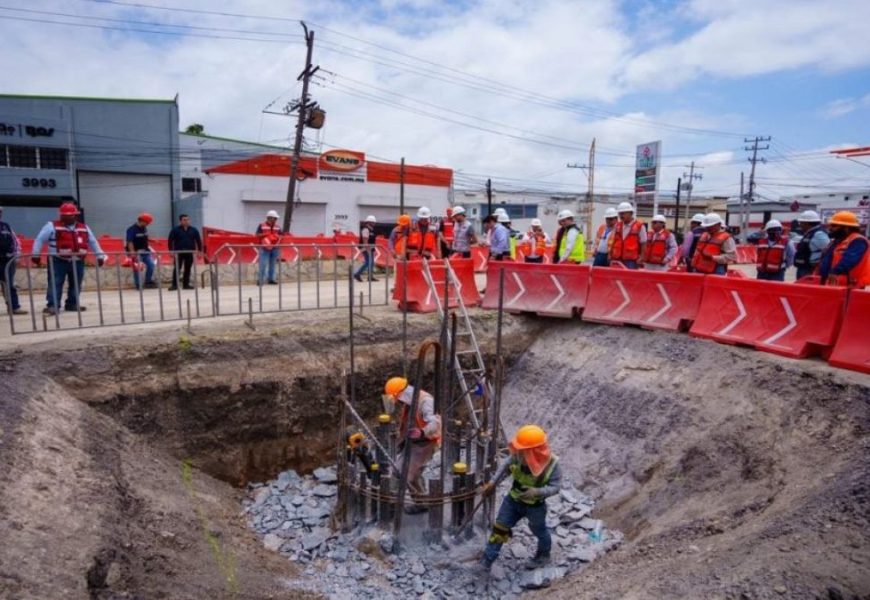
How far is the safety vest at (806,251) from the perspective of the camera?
9.33 metres

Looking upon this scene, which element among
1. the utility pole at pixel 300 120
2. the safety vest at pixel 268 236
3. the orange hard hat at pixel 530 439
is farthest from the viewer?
the utility pole at pixel 300 120

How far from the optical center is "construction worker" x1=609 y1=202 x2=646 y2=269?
390 inches

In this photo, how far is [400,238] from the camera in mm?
11508

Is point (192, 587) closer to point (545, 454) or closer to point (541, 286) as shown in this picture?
point (545, 454)

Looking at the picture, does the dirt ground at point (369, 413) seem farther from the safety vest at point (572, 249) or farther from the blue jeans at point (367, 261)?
the blue jeans at point (367, 261)

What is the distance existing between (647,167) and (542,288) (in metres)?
12.1

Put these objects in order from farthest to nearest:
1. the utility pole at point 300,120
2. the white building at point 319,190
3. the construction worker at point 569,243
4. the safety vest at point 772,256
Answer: the white building at point 319,190, the utility pole at point 300,120, the construction worker at point 569,243, the safety vest at point 772,256

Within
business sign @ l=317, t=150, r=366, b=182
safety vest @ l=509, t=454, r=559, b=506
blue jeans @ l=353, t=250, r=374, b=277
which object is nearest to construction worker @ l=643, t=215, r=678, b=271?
blue jeans @ l=353, t=250, r=374, b=277

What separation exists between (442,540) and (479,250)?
13.2 meters

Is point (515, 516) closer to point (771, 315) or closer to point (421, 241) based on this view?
point (771, 315)

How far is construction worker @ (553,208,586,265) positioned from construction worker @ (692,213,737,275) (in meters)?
1.94

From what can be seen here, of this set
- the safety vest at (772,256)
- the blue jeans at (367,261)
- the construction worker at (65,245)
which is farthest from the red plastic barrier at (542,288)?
the construction worker at (65,245)

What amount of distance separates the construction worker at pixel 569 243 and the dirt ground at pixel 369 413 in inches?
48.6

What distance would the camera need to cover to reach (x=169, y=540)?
584 centimetres
